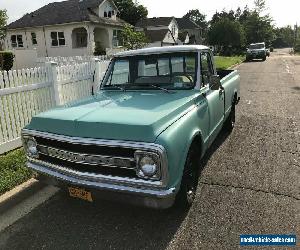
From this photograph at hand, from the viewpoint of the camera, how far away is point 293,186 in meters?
4.82

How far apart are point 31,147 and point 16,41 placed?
38.4m

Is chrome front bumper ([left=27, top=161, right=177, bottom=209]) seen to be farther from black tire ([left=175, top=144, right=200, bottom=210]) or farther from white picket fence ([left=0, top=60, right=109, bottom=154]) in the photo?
white picket fence ([left=0, top=60, right=109, bottom=154])

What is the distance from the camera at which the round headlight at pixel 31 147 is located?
4082 millimetres

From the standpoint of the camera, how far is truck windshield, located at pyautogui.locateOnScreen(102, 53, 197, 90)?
4938 mm

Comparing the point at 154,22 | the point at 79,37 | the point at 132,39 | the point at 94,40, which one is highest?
the point at 154,22

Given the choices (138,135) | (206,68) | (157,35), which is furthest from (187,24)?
(138,135)

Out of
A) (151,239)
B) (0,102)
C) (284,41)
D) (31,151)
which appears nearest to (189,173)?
(151,239)

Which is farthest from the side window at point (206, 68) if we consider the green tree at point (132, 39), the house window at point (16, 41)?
the house window at point (16, 41)

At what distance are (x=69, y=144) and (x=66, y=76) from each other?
526cm

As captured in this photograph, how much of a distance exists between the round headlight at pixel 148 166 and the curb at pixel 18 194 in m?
2.41

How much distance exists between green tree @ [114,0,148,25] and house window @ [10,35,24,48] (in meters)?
27.9

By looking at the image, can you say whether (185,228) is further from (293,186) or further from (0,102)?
(0,102)

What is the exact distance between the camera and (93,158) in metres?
3.52

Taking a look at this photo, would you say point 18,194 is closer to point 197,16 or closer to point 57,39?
point 57,39
